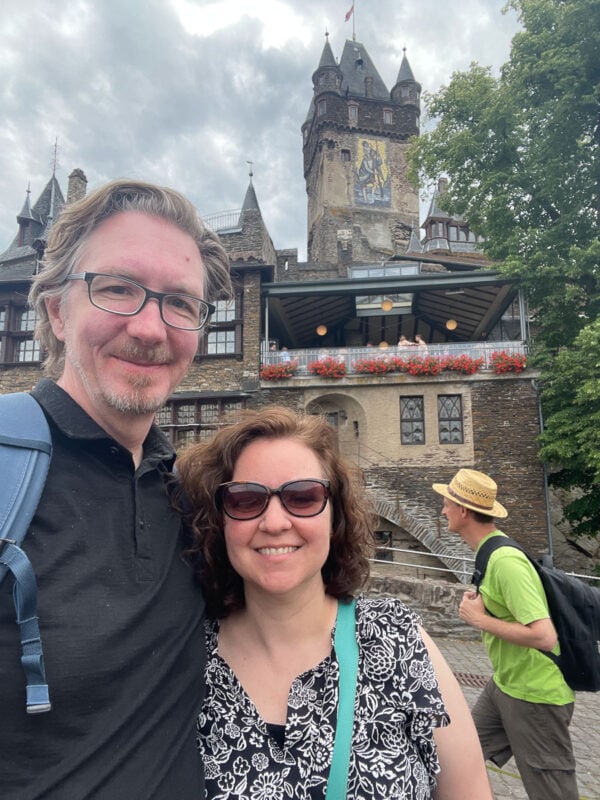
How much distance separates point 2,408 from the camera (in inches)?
56.7

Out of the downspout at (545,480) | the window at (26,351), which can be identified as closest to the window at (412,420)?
the downspout at (545,480)

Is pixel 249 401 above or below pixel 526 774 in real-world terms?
above

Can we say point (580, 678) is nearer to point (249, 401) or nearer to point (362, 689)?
point (362, 689)

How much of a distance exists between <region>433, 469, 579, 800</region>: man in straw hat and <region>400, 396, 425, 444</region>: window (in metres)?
15.1

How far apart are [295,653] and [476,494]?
7.53 ft

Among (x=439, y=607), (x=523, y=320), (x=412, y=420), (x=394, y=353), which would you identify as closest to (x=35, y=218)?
(x=394, y=353)

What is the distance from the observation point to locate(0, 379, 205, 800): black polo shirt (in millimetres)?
1234

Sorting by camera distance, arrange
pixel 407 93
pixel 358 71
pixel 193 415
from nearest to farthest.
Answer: pixel 193 415
pixel 407 93
pixel 358 71

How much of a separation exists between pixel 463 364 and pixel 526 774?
15.8 metres

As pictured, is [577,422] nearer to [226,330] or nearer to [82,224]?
[226,330]

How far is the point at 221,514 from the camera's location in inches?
72.3

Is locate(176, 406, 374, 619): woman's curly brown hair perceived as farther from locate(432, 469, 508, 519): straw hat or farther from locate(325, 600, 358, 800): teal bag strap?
locate(432, 469, 508, 519): straw hat

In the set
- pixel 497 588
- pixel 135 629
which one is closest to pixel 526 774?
pixel 497 588

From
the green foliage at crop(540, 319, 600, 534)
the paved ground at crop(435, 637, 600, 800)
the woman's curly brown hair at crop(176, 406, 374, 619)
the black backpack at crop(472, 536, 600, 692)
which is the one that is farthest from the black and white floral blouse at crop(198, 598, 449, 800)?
the green foliage at crop(540, 319, 600, 534)
